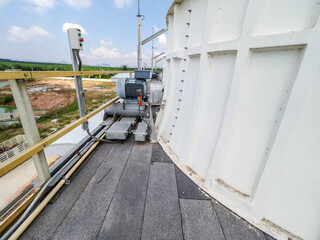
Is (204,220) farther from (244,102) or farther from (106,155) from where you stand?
(106,155)

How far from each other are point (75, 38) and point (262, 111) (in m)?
3.70

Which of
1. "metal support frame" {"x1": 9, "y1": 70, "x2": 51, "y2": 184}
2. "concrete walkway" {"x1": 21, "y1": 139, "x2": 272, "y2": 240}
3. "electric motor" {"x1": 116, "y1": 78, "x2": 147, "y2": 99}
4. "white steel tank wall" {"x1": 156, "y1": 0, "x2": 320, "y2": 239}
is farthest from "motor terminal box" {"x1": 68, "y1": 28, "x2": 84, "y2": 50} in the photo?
"concrete walkway" {"x1": 21, "y1": 139, "x2": 272, "y2": 240}

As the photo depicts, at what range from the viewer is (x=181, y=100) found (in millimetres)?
3354

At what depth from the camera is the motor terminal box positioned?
8.92 ft

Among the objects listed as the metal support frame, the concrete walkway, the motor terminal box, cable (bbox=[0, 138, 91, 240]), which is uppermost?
the motor terminal box

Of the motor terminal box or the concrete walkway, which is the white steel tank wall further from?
the motor terminal box

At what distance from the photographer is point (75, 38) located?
2750 mm

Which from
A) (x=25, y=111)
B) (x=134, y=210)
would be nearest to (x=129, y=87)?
(x=25, y=111)

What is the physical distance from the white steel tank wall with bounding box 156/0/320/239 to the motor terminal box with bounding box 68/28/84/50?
8.01 feet

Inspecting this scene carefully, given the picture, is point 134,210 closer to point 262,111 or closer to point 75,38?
point 262,111

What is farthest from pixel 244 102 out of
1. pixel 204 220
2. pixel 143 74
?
pixel 143 74

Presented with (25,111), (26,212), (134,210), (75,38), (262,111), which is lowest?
(134,210)

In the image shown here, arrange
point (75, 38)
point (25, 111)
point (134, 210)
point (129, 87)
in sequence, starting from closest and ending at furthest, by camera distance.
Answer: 1. point (25, 111)
2. point (134, 210)
3. point (75, 38)
4. point (129, 87)

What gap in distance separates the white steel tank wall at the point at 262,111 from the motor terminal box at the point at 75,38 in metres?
2.44
